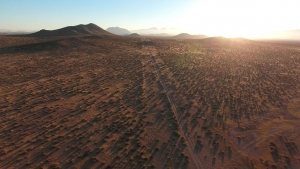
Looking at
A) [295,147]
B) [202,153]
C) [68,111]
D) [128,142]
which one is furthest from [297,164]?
[68,111]

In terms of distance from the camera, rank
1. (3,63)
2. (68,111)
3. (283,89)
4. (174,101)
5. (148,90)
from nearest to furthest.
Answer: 1. (68,111)
2. (174,101)
3. (148,90)
4. (283,89)
5. (3,63)

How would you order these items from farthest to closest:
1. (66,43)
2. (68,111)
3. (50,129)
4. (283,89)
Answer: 1. (66,43)
2. (283,89)
3. (68,111)
4. (50,129)

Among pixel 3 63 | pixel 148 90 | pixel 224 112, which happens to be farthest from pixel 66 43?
pixel 224 112

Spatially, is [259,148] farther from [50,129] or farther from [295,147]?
[50,129]

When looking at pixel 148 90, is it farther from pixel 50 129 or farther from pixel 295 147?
pixel 295 147

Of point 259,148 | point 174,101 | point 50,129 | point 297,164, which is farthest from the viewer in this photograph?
point 174,101

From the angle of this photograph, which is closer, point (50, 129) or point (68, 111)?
point (50, 129)
